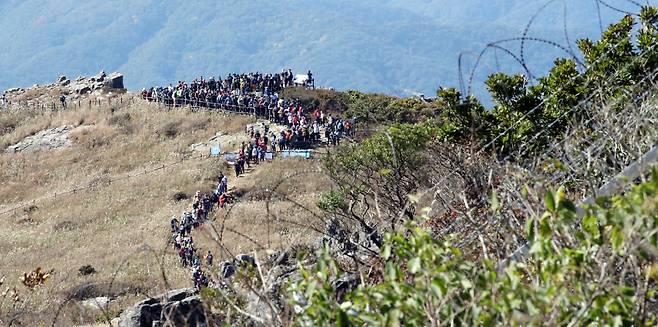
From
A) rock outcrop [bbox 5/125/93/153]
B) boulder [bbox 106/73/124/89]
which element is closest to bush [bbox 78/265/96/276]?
rock outcrop [bbox 5/125/93/153]

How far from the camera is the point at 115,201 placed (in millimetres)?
42750

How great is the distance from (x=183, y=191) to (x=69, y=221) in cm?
452

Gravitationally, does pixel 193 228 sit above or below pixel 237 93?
below

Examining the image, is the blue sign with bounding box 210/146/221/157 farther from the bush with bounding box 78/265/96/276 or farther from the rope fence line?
the bush with bounding box 78/265/96/276

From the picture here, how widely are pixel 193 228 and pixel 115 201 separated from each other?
10.1 m

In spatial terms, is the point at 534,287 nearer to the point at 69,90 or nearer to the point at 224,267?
the point at 224,267

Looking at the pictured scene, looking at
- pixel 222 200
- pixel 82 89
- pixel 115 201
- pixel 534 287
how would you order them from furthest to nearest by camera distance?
pixel 82 89 → pixel 115 201 → pixel 222 200 → pixel 534 287

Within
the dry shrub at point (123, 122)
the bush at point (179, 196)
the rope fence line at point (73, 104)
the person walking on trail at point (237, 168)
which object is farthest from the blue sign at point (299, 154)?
the rope fence line at point (73, 104)

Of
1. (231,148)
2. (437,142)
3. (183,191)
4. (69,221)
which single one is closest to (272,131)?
(231,148)

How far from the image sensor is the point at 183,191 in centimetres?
4228

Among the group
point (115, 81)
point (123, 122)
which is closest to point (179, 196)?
point (123, 122)

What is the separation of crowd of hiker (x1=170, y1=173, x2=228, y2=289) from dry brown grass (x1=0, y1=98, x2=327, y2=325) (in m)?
0.47

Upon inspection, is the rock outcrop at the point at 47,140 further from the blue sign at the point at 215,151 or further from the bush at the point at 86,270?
the bush at the point at 86,270

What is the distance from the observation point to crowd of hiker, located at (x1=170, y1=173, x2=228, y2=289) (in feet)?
70.7
